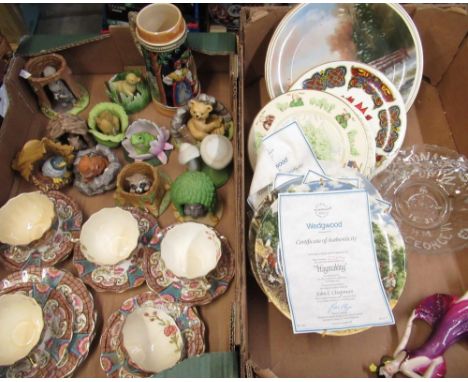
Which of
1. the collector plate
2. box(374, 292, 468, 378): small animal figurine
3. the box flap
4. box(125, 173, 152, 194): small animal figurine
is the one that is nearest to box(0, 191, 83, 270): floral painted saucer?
box(125, 173, 152, 194): small animal figurine

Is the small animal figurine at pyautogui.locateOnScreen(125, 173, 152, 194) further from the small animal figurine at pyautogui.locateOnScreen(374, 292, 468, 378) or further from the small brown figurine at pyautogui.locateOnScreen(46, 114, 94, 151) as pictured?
the small animal figurine at pyautogui.locateOnScreen(374, 292, 468, 378)

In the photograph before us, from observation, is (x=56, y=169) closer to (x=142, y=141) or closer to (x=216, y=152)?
(x=142, y=141)

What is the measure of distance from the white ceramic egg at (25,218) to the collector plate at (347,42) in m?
0.56

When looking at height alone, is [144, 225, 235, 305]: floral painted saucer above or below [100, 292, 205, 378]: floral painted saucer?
above

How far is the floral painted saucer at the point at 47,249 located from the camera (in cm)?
81

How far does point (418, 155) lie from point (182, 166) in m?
0.57

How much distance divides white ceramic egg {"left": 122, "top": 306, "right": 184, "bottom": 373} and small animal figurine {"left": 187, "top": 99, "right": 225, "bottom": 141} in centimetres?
42

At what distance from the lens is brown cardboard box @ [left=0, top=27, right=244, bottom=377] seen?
30.1 inches

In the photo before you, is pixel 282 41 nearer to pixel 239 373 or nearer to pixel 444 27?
pixel 444 27

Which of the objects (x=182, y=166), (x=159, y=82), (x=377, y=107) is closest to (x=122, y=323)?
(x=182, y=166)

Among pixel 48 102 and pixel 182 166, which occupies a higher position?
pixel 48 102

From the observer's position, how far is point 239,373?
632 millimetres

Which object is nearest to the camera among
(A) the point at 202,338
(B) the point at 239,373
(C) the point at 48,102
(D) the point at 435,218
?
(B) the point at 239,373

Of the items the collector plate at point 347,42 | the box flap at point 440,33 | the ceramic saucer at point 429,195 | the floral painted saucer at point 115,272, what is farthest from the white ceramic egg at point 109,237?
the box flap at point 440,33
